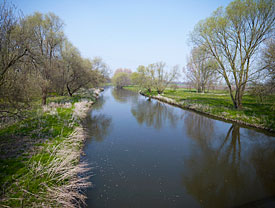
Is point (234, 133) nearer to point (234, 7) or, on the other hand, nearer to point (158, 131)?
point (158, 131)

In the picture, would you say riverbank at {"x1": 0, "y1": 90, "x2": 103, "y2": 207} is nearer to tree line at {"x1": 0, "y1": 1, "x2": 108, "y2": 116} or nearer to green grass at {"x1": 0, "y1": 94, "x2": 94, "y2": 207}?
green grass at {"x1": 0, "y1": 94, "x2": 94, "y2": 207}

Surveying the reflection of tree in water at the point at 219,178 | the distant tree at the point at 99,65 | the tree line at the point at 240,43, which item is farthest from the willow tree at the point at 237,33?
the distant tree at the point at 99,65

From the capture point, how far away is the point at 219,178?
538 centimetres

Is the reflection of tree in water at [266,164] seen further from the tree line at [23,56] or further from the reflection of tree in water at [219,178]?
the tree line at [23,56]

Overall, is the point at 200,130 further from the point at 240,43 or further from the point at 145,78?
the point at 145,78

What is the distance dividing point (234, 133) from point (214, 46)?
32.0 feet

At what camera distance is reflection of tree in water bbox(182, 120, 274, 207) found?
4.45 metres

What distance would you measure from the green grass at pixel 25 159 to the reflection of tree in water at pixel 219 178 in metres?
4.77

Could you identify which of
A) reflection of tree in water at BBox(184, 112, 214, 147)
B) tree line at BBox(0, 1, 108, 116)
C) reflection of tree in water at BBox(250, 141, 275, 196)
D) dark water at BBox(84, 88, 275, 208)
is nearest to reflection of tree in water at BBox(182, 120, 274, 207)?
dark water at BBox(84, 88, 275, 208)

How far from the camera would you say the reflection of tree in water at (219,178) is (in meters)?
4.45

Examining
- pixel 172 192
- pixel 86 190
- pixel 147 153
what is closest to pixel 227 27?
pixel 147 153

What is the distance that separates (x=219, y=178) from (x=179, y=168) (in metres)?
1.57

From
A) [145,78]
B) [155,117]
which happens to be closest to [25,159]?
[155,117]

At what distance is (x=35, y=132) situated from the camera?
24.4ft
